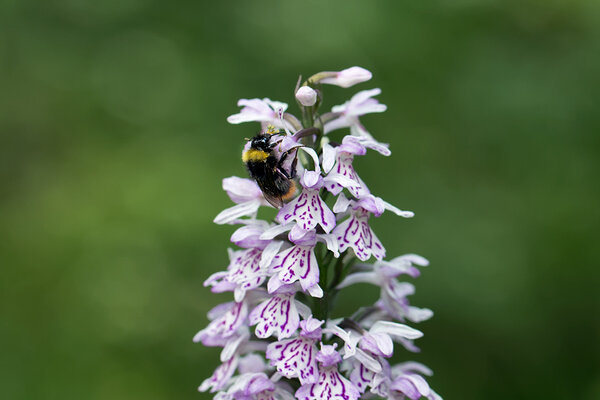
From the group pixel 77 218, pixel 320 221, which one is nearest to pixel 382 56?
pixel 77 218

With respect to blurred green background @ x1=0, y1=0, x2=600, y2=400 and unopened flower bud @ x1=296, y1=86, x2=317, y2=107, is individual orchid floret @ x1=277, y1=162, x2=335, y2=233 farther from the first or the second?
blurred green background @ x1=0, y1=0, x2=600, y2=400

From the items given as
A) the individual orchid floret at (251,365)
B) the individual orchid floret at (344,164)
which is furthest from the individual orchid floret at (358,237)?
the individual orchid floret at (251,365)

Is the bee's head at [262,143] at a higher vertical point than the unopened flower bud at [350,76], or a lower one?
lower

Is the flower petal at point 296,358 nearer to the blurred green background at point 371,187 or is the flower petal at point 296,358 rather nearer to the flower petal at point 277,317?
the flower petal at point 277,317

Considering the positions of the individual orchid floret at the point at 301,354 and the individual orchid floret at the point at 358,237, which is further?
the individual orchid floret at the point at 358,237

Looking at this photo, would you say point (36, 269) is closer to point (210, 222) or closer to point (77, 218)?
point (77, 218)

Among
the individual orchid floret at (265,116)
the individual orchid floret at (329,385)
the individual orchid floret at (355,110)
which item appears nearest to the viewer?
the individual orchid floret at (329,385)
